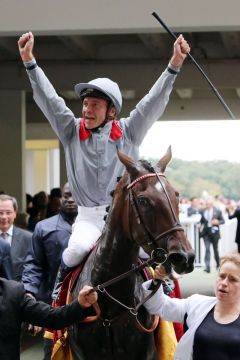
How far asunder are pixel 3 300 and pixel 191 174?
3773 centimetres

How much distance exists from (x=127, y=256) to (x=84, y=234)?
449mm

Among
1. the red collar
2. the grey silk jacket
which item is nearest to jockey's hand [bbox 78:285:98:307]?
the grey silk jacket

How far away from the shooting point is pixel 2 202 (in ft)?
20.4

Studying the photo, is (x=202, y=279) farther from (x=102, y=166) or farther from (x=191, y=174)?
(x=191, y=174)

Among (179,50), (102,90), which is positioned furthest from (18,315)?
(179,50)

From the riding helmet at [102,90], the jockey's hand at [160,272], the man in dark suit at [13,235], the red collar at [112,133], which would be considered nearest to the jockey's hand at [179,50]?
the riding helmet at [102,90]

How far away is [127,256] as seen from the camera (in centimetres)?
358

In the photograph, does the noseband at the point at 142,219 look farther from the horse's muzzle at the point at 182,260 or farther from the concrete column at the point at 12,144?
the concrete column at the point at 12,144

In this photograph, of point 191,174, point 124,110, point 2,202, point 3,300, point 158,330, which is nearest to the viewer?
point 3,300

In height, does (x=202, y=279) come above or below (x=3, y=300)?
below

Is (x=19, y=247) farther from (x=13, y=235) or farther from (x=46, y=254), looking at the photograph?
(x=46, y=254)

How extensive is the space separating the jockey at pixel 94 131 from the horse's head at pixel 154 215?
45 centimetres

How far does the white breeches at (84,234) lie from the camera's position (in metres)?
3.90

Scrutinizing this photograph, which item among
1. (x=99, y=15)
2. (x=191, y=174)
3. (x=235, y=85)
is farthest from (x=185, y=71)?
(x=191, y=174)
